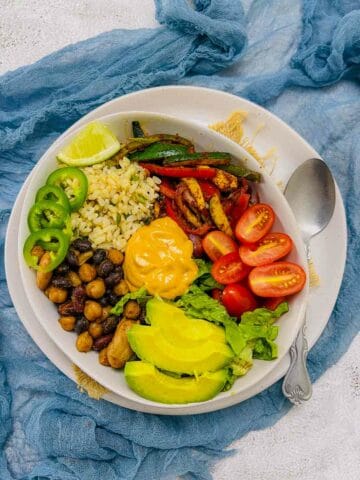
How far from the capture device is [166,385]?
242cm

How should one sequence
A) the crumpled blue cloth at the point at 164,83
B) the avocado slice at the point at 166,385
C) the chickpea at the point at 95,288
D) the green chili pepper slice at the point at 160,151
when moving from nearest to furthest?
1. the avocado slice at the point at 166,385
2. the chickpea at the point at 95,288
3. the green chili pepper slice at the point at 160,151
4. the crumpled blue cloth at the point at 164,83

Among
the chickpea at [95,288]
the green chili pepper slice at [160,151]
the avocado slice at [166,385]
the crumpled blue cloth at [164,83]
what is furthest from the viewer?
the crumpled blue cloth at [164,83]

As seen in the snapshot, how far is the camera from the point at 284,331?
2.53 meters

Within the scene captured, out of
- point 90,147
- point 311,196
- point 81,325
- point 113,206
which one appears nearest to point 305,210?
point 311,196

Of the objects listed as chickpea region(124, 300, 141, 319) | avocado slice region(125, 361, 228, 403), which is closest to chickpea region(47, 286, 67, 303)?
chickpea region(124, 300, 141, 319)

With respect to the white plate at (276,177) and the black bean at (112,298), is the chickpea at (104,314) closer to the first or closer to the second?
the black bean at (112,298)

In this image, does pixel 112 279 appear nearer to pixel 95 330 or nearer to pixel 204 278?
pixel 95 330

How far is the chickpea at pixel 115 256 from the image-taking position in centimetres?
257

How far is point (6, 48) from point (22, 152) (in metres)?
0.50

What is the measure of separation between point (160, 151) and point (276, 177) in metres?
0.51

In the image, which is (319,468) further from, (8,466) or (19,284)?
(19,284)

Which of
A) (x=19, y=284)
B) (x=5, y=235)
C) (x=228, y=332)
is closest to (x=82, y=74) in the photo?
(x=5, y=235)

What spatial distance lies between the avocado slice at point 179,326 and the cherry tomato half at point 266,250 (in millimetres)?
289

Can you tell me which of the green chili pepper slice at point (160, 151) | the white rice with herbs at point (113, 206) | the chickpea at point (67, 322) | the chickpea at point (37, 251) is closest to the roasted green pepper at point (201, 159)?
the green chili pepper slice at point (160, 151)
